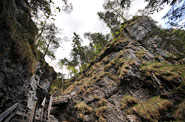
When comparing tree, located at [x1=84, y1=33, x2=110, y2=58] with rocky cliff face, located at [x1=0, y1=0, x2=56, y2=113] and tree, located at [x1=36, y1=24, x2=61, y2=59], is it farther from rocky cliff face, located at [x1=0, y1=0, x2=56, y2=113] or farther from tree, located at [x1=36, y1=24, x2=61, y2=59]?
rocky cliff face, located at [x1=0, y1=0, x2=56, y2=113]

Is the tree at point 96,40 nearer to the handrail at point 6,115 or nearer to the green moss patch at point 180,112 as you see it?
the green moss patch at point 180,112

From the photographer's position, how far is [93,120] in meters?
7.27

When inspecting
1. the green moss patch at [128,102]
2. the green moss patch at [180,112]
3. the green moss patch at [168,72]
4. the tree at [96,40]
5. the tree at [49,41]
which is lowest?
the green moss patch at [180,112]

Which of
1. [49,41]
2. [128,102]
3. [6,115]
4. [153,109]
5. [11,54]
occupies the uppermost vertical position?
[49,41]

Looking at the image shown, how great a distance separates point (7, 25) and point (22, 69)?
243 centimetres

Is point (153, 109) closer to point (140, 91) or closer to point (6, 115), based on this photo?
point (140, 91)

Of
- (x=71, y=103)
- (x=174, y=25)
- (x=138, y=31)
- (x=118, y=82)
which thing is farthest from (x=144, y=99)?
(x=138, y=31)

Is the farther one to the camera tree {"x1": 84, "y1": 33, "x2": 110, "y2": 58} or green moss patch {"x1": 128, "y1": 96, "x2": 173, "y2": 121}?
tree {"x1": 84, "y1": 33, "x2": 110, "y2": 58}

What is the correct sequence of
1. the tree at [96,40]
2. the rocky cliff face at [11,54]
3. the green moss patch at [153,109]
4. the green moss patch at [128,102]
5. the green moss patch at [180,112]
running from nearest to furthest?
1. the rocky cliff face at [11,54]
2. the green moss patch at [180,112]
3. the green moss patch at [153,109]
4. the green moss patch at [128,102]
5. the tree at [96,40]

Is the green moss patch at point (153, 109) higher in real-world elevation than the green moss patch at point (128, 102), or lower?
lower

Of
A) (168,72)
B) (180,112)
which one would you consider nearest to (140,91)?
(168,72)

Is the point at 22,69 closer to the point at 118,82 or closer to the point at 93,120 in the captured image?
the point at 93,120

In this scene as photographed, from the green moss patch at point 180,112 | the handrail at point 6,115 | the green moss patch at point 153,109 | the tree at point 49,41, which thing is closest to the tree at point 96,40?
the tree at point 49,41

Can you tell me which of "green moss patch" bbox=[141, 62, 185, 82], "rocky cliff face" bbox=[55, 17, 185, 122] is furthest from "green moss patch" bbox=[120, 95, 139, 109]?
"green moss patch" bbox=[141, 62, 185, 82]
